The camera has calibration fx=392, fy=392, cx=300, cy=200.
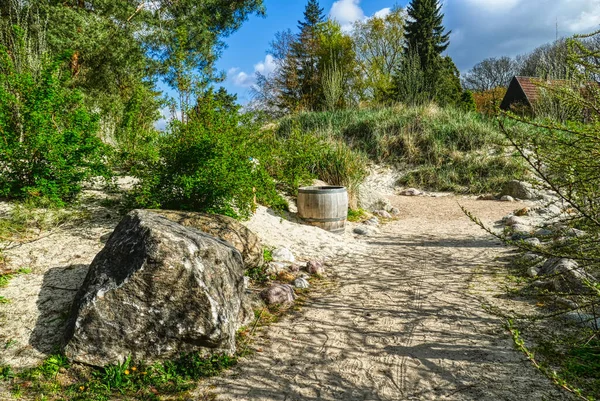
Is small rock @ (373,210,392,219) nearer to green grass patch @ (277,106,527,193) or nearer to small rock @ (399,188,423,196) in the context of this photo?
small rock @ (399,188,423,196)

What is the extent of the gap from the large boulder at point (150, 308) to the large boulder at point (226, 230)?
124cm

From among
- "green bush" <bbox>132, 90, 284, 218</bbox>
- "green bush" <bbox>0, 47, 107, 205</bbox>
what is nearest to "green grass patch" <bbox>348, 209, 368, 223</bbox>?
"green bush" <bbox>132, 90, 284, 218</bbox>

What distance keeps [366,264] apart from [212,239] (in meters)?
2.31

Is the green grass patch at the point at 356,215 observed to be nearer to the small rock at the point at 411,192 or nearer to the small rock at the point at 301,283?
the small rock at the point at 301,283

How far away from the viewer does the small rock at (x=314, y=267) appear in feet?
14.7

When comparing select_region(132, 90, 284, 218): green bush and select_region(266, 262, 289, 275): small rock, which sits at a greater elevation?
select_region(132, 90, 284, 218): green bush

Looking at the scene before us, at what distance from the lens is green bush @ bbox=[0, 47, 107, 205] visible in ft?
14.4

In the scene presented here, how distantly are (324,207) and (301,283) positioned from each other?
2.11 meters

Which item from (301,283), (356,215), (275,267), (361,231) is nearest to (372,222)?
(356,215)

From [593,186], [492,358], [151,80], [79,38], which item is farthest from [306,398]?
[151,80]

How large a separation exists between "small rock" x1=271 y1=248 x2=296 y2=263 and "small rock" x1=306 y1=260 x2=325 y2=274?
0.85 ft

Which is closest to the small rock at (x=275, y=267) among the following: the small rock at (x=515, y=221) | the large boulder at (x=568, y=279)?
the large boulder at (x=568, y=279)

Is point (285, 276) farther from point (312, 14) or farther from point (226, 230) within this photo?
point (312, 14)

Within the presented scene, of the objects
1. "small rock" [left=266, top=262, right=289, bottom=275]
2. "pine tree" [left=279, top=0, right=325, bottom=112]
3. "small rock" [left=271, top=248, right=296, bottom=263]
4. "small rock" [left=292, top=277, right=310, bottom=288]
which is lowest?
"small rock" [left=292, top=277, right=310, bottom=288]
